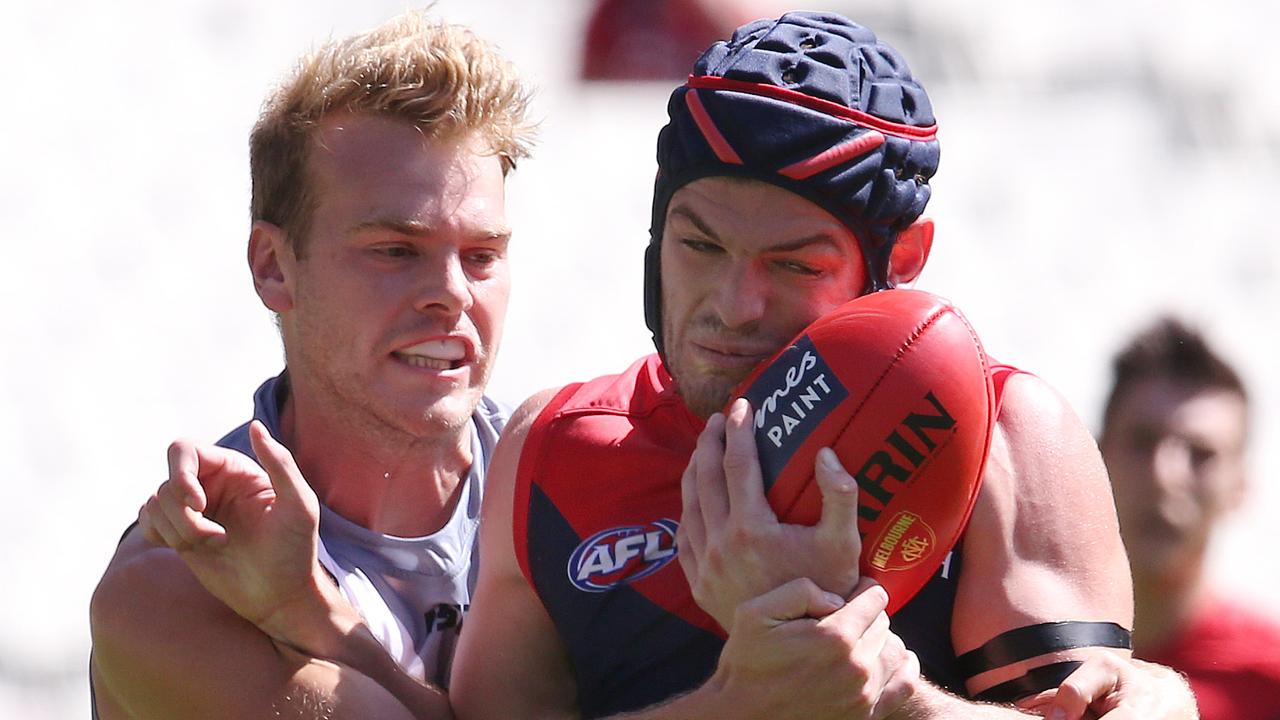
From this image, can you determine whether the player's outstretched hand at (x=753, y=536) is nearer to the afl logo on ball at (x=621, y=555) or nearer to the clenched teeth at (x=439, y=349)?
the afl logo on ball at (x=621, y=555)

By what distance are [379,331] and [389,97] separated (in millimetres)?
450

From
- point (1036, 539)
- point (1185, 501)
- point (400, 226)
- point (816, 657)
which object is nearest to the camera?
point (816, 657)

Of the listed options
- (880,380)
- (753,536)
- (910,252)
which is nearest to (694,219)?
(910,252)

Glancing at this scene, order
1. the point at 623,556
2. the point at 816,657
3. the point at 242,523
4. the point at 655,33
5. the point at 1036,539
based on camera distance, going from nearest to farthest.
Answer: the point at 816,657, the point at 1036,539, the point at 242,523, the point at 623,556, the point at 655,33

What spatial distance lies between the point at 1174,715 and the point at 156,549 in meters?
1.70

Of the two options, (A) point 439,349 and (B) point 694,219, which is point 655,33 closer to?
(A) point 439,349

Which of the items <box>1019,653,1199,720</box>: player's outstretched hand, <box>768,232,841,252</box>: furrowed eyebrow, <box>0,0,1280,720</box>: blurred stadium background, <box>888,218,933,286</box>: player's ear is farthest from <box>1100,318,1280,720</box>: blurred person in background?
<box>768,232,841,252</box>: furrowed eyebrow

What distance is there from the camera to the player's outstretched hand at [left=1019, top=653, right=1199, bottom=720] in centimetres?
232

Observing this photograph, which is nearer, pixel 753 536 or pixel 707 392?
pixel 753 536

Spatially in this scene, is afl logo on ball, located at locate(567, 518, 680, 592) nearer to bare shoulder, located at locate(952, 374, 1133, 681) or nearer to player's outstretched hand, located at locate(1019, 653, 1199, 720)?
bare shoulder, located at locate(952, 374, 1133, 681)

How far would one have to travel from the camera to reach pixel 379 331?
321 centimetres

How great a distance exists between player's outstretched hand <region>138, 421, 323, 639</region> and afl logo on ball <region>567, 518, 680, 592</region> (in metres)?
0.42

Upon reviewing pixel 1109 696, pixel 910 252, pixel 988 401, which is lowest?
pixel 1109 696

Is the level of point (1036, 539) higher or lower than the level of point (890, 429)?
lower
